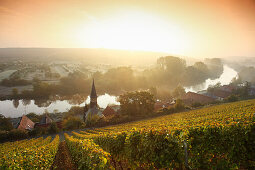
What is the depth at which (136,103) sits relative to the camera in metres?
31.4

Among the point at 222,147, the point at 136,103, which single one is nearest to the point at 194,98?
the point at 136,103

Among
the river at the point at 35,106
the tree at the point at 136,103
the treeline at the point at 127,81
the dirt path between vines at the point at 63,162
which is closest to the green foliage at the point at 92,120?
the tree at the point at 136,103

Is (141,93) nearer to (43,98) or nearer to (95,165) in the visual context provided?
(95,165)

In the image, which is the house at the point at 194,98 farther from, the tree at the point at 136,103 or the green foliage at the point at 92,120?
the green foliage at the point at 92,120

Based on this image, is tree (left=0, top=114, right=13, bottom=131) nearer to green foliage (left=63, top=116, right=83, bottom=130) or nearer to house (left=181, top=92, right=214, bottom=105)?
green foliage (left=63, top=116, right=83, bottom=130)

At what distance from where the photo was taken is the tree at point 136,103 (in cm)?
3133

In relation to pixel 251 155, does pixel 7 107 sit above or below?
below

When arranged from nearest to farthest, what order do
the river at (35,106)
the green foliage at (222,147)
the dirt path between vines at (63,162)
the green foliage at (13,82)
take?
the green foliage at (222,147), the dirt path between vines at (63,162), the river at (35,106), the green foliage at (13,82)

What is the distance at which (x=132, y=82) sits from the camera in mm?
81312

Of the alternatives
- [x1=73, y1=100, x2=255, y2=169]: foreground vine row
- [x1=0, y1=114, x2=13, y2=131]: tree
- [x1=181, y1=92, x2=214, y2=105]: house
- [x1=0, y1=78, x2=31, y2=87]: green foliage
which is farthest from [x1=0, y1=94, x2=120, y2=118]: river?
[x1=73, y1=100, x2=255, y2=169]: foreground vine row

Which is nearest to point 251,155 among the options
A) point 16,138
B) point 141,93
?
point 141,93

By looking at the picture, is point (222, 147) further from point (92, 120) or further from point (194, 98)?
point (194, 98)

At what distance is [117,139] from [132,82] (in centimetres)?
7462

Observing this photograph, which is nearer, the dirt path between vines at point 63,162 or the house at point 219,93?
the dirt path between vines at point 63,162
